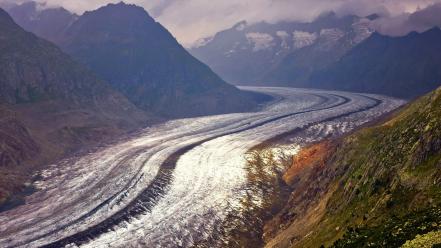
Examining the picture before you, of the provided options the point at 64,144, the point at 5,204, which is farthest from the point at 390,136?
the point at 64,144

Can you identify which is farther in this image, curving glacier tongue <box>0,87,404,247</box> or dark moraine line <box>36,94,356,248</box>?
curving glacier tongue <box>0,87,404,247</box>

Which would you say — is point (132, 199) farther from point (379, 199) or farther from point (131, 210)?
point (379, 199)

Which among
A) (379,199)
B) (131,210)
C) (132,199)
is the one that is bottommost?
(131,210)

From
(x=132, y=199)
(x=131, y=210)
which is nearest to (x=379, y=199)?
(x=131, y=210)

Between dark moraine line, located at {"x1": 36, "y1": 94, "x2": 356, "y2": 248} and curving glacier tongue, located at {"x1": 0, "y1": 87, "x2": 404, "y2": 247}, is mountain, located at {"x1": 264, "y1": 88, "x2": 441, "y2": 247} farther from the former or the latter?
dark moraine line, located at {"x1": 36, "y1": 94, "x2": 356, "y2": 248}

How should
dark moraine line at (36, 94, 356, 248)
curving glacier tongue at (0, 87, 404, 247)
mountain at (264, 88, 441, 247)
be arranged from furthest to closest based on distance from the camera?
curving glacier tongue at (0, 87, 404, 247), dark moraine line at (36, 94, 356, 248), mountain at (264, 88, 441, 247)

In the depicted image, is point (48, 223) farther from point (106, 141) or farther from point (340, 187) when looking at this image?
point (106, 141)

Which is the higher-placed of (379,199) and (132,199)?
(132,199)

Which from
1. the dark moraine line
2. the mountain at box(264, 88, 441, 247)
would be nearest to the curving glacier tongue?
the dark moraine line
